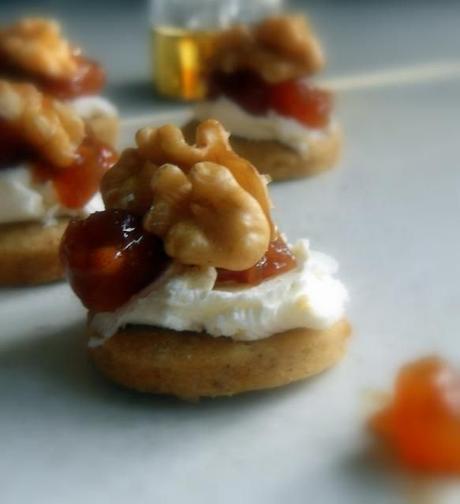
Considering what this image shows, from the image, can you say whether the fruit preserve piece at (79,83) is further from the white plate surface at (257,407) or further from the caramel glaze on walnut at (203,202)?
the caramel glaze on walnut at (203,202)

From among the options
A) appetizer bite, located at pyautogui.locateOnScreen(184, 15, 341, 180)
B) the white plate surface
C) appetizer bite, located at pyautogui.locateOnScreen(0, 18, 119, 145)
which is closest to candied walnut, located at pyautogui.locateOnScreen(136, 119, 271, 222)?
the white plate surface

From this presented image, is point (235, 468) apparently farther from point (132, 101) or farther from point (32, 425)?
point (132, 101)

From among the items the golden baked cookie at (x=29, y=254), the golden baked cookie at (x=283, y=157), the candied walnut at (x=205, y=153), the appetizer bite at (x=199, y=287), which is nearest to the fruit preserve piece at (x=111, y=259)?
the appetizer bite at (x=199, y=287)

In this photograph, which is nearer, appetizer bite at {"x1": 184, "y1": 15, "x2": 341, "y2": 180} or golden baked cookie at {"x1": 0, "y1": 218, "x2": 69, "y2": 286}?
golden baked cookie at {"x1": 0, "y1": 218, "x2": 69, "y2": 286}

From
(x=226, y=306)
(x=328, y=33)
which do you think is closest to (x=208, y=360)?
(x=226, y=306)

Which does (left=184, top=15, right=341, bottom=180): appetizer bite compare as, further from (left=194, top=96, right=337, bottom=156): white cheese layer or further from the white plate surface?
the white plate surface

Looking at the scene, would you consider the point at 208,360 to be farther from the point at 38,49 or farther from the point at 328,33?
the point at 328,33
